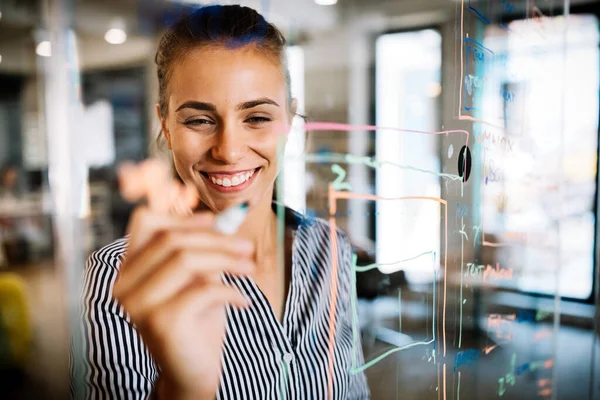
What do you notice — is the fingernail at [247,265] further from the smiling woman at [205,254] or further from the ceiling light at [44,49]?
the ceiling light at [44,49]

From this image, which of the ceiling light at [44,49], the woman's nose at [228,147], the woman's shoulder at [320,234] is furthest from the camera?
the woman's shoulder at [320,234]

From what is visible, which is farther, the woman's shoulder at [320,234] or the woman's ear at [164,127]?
the woman's shoulder at [320,234]

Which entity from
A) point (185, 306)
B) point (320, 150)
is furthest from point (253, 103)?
point (185, 306)

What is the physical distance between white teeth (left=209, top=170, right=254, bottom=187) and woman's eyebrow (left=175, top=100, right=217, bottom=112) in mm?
73

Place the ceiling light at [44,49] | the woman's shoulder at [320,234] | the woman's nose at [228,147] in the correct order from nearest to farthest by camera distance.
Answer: the ceiling light at [44,49] → the woman's nose at [228,147] → the woman's shoulder at [320,234]

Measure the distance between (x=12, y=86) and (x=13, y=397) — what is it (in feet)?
0.89

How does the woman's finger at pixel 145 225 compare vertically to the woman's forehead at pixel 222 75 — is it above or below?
below

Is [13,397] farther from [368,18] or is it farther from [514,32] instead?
[514,32]

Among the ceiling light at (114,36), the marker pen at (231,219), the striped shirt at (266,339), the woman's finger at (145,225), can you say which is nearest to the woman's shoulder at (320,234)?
the striped shirt at (266,339)

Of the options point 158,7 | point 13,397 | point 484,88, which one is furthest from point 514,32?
point 13,397

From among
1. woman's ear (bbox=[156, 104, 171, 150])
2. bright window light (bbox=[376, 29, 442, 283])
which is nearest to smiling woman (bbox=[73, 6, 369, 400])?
woman's ear (bbox=[156, 104, 171, 150])

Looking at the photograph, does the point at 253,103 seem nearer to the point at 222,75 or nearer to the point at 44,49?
the point at 222,75

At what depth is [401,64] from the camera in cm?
73

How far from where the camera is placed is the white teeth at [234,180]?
20.7 inches
